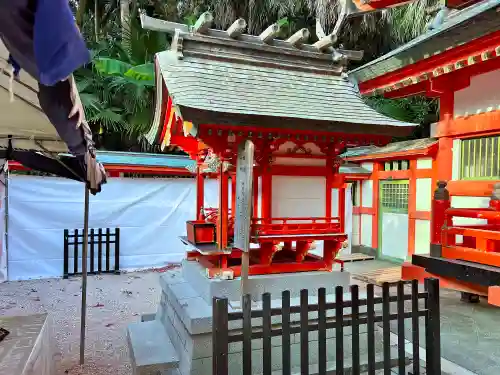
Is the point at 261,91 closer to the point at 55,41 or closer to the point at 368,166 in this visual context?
the point at 55,41

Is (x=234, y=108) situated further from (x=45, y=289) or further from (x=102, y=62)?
(x=102, y=62)

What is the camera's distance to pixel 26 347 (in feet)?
11.2

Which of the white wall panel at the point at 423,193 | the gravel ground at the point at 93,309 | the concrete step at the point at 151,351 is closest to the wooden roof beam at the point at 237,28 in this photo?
the concrete step at the point at 151,351

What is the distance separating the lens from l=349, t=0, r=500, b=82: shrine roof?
404 centimetres

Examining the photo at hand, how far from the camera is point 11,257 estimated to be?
898 cm

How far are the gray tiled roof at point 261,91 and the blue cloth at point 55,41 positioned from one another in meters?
2.67

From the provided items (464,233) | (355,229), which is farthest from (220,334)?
(355,229)

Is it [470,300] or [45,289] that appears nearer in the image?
[470,300]

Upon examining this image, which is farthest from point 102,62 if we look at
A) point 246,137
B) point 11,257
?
point 246,137

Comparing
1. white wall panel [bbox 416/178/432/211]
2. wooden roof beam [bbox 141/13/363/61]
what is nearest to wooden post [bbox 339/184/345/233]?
wooden roof beam [bbox 141/13/363/61]

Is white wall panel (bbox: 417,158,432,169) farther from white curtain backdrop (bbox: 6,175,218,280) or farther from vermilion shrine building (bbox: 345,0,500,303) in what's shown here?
white curtain backdrop (bbox: 6,175,218,280)

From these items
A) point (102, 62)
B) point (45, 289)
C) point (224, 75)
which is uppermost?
point (102, 62)

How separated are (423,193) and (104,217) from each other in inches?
334

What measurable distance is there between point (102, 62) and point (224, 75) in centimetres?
650
